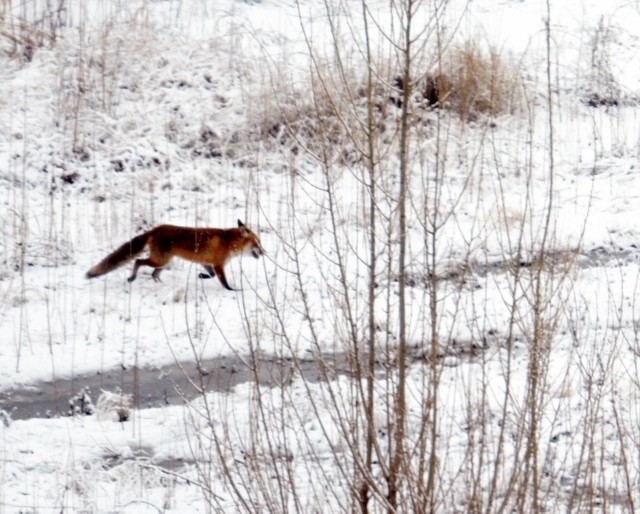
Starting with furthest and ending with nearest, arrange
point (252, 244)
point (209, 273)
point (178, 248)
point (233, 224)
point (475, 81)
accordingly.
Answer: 1. point (475, 81)
2. point (233, 224)
3. point (209, 273)
4. point (252, 244)
5. point (178, 248)

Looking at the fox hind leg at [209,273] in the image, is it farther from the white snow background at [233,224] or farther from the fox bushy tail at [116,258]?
the fox bushy tail at [116,258]

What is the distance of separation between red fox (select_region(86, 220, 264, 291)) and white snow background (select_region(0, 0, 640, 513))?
7.9 inches

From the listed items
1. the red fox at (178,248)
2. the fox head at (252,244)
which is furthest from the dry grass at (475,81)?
the red fox at (178,248)

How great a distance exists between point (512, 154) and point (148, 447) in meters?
6.80

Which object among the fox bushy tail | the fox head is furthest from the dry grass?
the fox bushy tail

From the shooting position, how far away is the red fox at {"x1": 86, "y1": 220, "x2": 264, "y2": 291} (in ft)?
30.2

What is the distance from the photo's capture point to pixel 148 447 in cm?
648

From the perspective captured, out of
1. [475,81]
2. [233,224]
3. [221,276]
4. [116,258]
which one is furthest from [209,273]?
[475,81]

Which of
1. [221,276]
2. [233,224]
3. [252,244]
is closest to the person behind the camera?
[221,276]

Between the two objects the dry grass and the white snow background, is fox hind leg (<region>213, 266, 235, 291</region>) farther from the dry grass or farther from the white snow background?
the dry grass

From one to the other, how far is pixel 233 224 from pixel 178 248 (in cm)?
152

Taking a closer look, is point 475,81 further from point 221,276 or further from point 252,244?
point 221,276

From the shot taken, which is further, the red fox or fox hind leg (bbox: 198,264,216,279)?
fox hind leg (bbox: 198,264,216,279)

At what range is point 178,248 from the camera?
923cm
